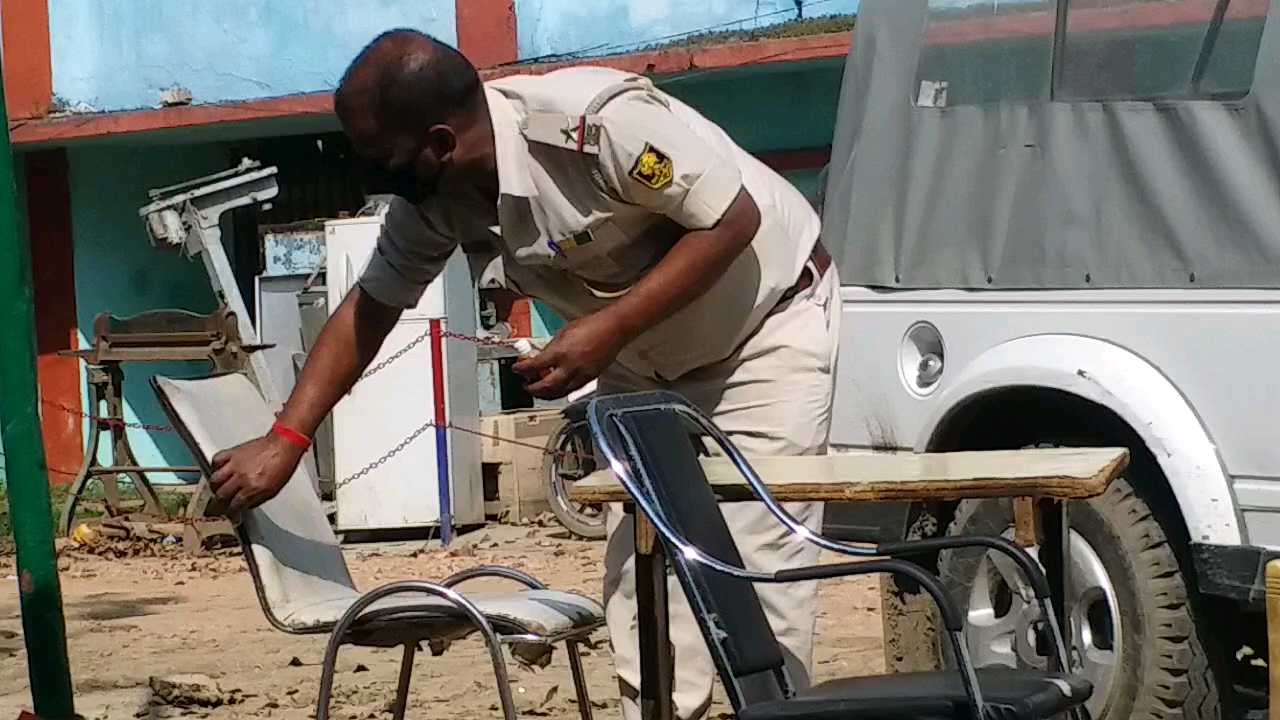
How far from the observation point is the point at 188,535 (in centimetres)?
1035

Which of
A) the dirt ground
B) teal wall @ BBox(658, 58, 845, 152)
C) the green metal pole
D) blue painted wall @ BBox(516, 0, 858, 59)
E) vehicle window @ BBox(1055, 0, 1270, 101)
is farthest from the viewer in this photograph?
blue painted wall @ BBox(516, 0, 858, 59)

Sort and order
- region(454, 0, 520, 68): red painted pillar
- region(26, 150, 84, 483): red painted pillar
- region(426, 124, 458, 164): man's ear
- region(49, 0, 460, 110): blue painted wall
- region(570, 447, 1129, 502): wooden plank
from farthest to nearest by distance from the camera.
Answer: region(26, 150, 84, 483): red painted pillar < region(49, 0, 460, 110): blue painted wall < region(454, 0, 520, 68): red painted pillar < region(426, 124, 458, 164): man's ear < region(570, 447, 1129, 502): wooden plank

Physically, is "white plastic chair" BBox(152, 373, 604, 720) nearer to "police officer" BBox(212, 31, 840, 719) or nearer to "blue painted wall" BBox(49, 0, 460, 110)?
"police officer" BBox(212, 31, 840, 719)

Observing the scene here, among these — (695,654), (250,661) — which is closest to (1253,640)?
(695,654)

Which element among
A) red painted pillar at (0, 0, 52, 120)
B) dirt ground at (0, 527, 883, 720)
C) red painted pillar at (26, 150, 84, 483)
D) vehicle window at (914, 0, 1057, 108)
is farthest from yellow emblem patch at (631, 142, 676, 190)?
red painted pillar at (26, 150, 84, 483)

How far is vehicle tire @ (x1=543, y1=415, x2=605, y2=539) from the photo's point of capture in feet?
33.3

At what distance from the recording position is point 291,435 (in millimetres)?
3865

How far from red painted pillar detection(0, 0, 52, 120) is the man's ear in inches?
409

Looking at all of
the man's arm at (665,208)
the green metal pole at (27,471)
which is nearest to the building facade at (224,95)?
the green metal pole at (27,471)

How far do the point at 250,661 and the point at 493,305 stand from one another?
5253 millimetres

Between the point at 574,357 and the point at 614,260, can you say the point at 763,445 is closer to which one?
the point at 614,260

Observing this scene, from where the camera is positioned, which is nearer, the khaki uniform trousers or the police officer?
the police officer

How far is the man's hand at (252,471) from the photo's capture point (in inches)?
149

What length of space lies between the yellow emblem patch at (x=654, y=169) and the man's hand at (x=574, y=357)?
0.25m
